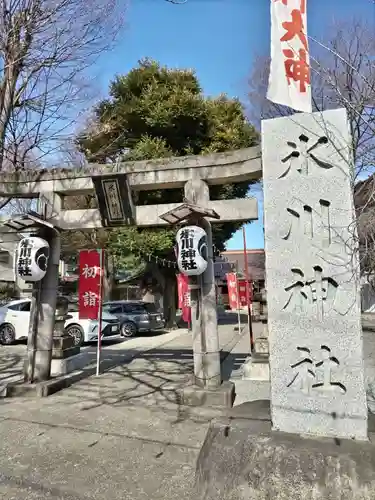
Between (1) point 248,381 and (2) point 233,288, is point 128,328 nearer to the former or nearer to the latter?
(2) point 233,288

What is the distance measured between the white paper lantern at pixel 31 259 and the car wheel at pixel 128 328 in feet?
33.3

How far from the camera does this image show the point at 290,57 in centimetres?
371

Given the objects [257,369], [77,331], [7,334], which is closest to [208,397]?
[257,369]

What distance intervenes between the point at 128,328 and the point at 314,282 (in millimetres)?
14370

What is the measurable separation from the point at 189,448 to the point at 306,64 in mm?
4583

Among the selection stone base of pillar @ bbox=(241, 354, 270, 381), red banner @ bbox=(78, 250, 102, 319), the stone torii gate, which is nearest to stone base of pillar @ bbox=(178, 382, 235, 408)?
the stone torii gate

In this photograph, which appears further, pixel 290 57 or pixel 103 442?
pixel 103 442

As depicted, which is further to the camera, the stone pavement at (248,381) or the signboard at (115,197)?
the signboard at (115,197)

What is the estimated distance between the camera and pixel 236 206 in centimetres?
699

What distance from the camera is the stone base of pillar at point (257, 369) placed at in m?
8.40

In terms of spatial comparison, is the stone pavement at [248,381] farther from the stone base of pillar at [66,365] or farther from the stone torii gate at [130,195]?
the stone base of pillar at [66,365]

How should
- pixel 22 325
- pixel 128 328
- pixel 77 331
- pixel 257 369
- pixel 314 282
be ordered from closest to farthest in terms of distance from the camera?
pixel 314 282 → pixel 257 369 → pixel 22 325 → pixel 77 331 → pixel 128 328

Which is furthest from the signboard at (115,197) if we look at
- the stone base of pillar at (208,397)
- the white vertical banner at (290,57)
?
the white vertical banner at (290,57)

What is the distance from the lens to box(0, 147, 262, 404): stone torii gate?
681 centimetres
